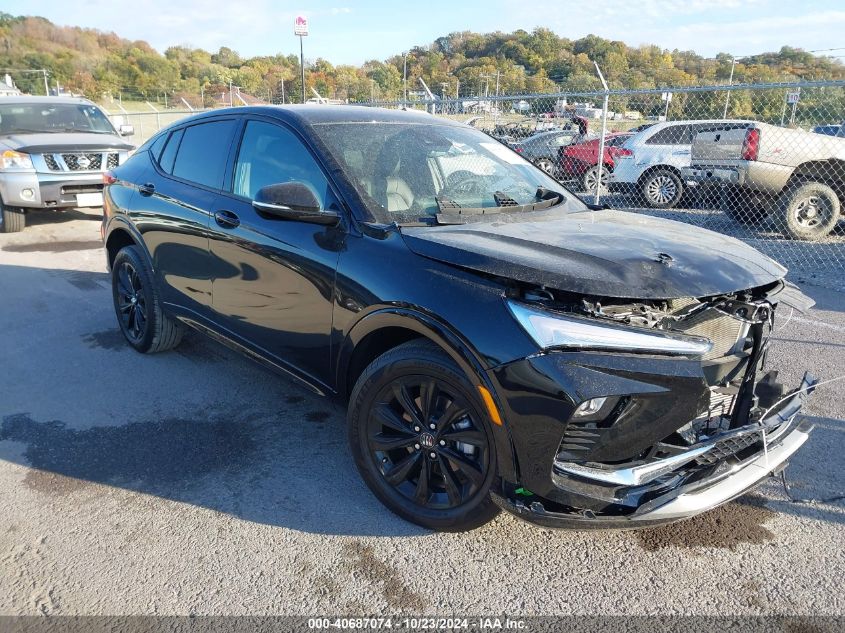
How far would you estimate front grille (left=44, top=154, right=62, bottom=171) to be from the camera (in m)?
A: 9.31

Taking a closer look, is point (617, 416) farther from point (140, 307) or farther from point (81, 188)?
point (81, 188)

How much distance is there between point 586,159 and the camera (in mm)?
13727

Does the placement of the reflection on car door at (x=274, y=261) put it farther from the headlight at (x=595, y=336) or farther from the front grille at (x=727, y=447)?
the front grille at (x=727, y=447)

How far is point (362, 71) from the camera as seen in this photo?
126 ft

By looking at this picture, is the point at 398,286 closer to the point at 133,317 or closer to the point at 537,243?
the point at 537,243

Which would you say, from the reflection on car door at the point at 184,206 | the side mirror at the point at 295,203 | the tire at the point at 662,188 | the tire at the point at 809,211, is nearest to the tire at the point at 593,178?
the tire at the point at 662,188

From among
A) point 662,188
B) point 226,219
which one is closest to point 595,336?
point 226,219

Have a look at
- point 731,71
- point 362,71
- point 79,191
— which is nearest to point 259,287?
point 79,191

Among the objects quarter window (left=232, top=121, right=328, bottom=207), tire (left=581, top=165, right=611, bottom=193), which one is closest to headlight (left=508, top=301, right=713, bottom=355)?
quarter window (left=232, top=121, right=328, bottom=207)

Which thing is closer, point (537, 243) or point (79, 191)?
point (537, 243)

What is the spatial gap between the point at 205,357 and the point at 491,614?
3.31 meters

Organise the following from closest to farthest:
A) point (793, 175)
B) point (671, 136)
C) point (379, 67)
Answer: point (793, 175), point (671, 136), point (379, 67)

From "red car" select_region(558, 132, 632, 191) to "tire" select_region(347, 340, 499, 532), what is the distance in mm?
10880

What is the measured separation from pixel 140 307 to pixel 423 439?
3.11 m
